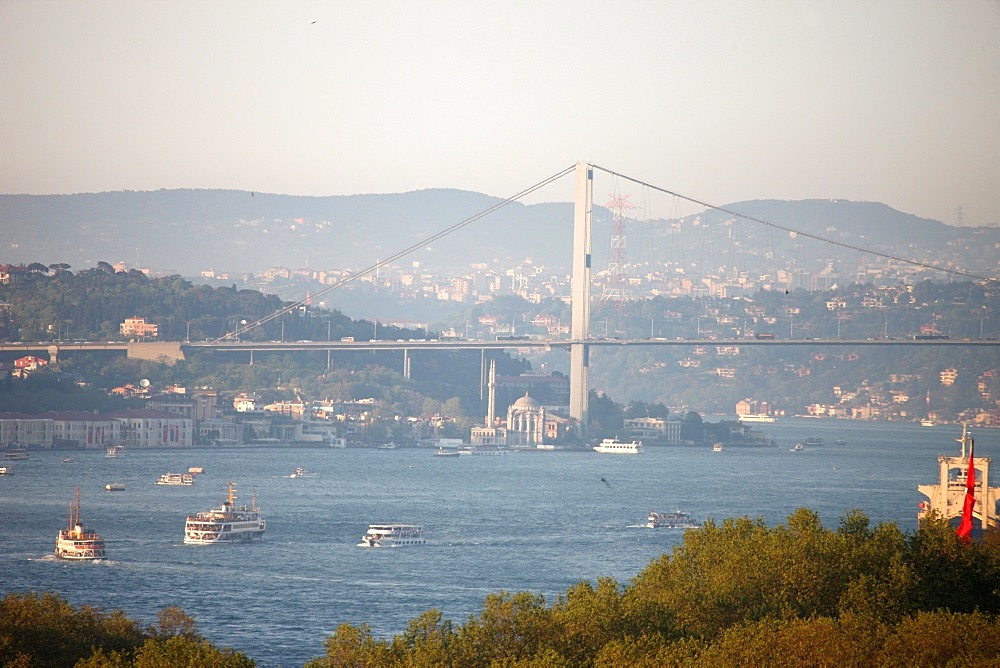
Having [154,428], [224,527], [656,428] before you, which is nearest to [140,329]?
[154,428]

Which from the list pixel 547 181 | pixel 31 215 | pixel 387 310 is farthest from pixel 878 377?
pixel 31 215

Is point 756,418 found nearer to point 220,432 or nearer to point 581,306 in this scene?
point 581,306

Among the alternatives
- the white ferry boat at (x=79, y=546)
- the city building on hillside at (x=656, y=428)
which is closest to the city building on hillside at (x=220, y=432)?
the city building on hillside at (x=656, y=428)

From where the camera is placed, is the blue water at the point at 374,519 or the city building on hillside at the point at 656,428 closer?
the blue water at the point at 374,519

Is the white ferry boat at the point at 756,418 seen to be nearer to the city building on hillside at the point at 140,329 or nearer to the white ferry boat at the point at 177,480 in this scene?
the city building on hillside at the point at 140,329

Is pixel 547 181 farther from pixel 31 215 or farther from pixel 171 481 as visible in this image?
pixel 31 215

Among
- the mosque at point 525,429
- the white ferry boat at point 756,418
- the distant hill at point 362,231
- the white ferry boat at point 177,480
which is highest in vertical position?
the distant hill at point 362,231
